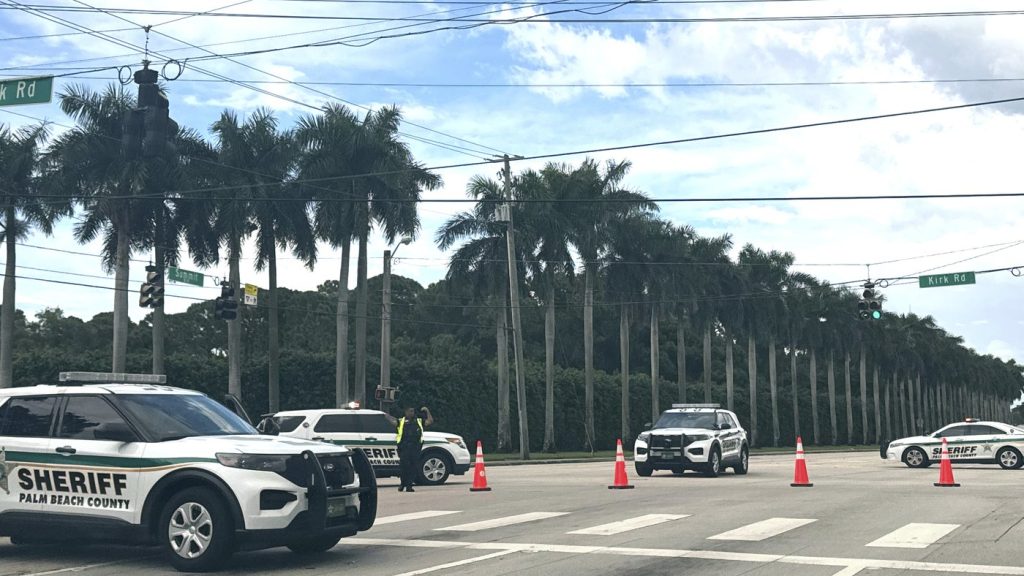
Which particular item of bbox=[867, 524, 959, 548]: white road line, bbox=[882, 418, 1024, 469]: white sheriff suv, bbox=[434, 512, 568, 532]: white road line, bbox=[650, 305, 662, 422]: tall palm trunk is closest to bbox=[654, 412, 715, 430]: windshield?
bbox=[882, 418, 1024, 469]: white sheriff suv

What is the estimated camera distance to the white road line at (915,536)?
490 inches

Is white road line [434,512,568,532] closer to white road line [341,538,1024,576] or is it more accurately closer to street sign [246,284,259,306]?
white road line [341,538,1024,576]

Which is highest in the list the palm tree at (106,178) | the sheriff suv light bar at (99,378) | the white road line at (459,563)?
the palm tree at (106,178)

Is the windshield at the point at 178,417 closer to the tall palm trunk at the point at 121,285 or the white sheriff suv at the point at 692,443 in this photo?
the white sheriff suv at the point at 692,443

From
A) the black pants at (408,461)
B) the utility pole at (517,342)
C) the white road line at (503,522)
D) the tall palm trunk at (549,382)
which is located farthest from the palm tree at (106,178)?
the white road line at (503,522)

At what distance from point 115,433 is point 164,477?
2.08 ft

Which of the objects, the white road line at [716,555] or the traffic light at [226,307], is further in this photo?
the traffic light at [226,307]

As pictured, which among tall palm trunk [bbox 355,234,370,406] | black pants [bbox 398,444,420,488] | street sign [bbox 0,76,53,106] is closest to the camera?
street sign [bbox 0,76,53,106]

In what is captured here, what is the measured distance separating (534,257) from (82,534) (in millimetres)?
48881

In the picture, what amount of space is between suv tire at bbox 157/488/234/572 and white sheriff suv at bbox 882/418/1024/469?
26.8 metres

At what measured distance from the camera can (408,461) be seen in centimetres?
2177

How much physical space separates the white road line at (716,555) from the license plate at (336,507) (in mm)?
1534

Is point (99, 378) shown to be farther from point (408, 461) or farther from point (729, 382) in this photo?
point (729, 382)

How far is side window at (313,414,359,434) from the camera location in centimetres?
2473
